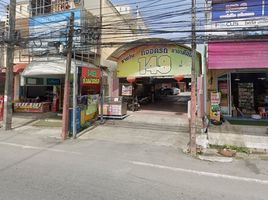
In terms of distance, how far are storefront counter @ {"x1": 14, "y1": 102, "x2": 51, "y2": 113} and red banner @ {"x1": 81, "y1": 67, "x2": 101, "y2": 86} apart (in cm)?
Answer: 515

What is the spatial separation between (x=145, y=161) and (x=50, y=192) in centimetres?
323

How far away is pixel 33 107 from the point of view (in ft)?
59.1

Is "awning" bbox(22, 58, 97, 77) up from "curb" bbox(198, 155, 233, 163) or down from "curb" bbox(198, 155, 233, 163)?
up

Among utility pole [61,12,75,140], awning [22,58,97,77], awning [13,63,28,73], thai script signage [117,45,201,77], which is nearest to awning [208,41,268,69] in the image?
thai script signage [117,45,201,77]

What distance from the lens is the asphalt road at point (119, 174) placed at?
5176 mm

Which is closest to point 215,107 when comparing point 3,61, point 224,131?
point 224,131

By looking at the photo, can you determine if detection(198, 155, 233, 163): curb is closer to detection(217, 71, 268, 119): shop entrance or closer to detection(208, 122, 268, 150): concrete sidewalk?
detection(208, 122, 268, 150): concrete sidewalk

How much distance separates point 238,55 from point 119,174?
8320 millimetres

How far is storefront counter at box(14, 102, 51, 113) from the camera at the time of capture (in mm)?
17953

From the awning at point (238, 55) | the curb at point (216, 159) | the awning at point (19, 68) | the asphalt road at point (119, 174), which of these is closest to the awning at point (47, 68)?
the awning at point (19, 68)

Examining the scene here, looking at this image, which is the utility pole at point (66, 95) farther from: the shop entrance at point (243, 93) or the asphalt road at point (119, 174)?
the shop entrance at point (243, 93)

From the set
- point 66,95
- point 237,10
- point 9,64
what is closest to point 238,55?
point 237,10

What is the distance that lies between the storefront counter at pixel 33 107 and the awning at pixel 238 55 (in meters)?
11.3

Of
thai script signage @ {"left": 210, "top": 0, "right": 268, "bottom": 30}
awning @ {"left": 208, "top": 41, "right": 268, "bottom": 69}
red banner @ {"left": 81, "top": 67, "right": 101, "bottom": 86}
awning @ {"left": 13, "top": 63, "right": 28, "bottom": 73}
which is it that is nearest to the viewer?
awning @ {"left": 208, "top": 41, "right": 268, "bottom": 69}
